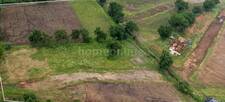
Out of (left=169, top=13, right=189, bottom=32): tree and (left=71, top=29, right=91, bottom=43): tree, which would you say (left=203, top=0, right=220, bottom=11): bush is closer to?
(left=169, top=13, right=189, bottom=32): tree

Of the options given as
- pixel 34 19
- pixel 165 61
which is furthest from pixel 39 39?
pixel 165 61

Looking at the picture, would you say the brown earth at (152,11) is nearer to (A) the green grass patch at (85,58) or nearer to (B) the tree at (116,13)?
(B) the tree at (116,13)

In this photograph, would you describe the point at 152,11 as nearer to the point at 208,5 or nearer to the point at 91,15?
the point at 208,5

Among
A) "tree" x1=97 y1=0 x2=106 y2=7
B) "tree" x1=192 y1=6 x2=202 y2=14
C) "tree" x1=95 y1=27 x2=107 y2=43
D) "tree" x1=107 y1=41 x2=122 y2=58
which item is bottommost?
"tree" x1=107 y1=41 x2=122 y2=58

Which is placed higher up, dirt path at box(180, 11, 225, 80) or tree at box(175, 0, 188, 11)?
tree at box(175, 0, 188, 11)

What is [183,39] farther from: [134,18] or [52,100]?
[52,100]

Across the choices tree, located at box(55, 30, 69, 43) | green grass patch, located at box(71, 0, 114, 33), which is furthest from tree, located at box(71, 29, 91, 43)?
green grass patch, located at box(71, 0, 114, 33)

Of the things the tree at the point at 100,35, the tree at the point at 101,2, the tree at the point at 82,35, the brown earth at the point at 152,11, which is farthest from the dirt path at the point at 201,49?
the tree at the point at 101,2

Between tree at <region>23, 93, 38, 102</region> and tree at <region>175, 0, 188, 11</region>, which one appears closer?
tree at <region>23, 93, 38, 102</region>
